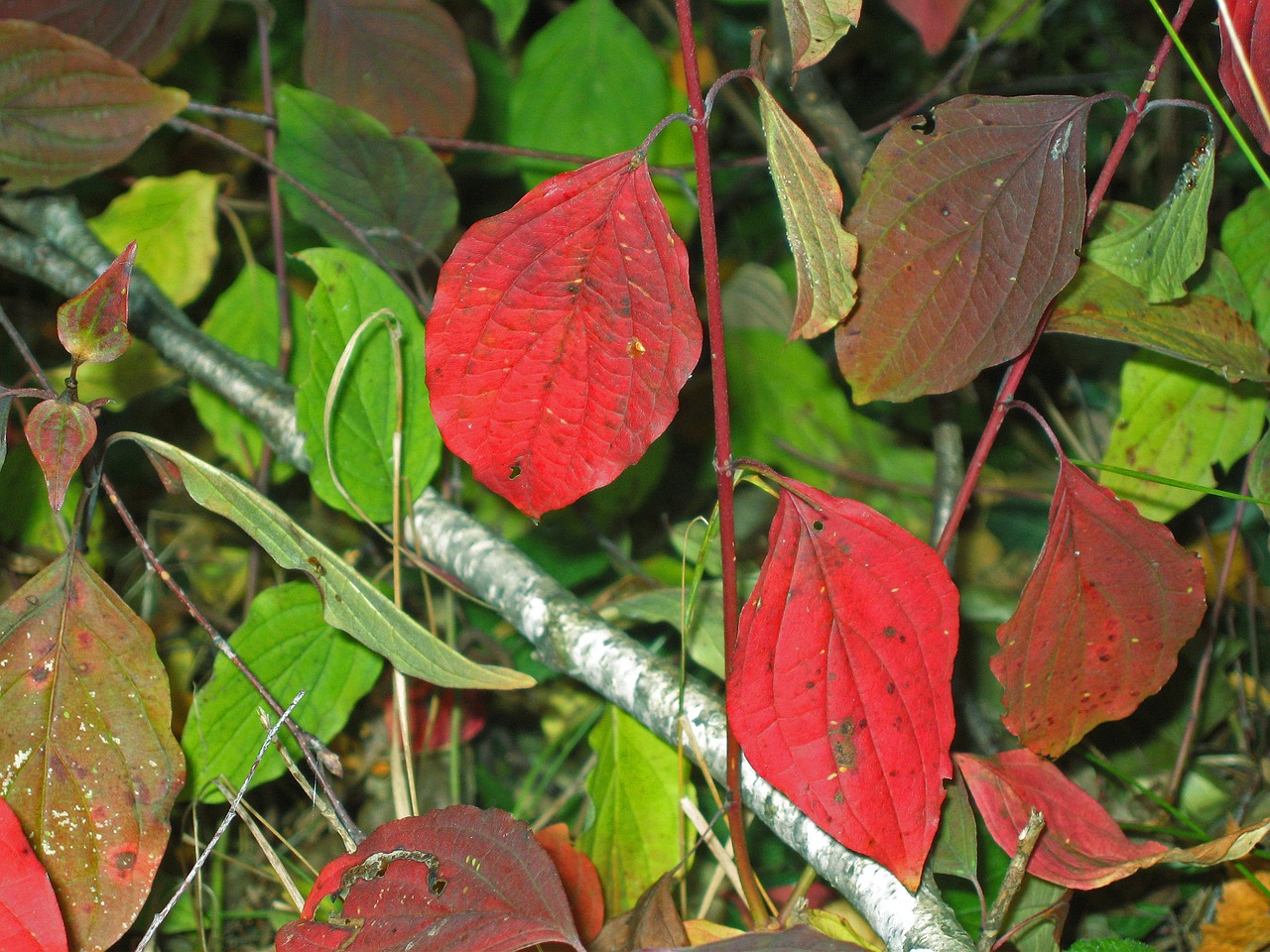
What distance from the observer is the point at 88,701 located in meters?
0.61

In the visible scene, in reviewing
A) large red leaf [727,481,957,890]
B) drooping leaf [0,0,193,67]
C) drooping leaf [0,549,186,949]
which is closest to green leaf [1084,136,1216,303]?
large red leaf [727,481,957,890]

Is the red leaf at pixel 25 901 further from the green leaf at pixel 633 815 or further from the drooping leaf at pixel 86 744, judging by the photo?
the green leaf at pixel 633 815

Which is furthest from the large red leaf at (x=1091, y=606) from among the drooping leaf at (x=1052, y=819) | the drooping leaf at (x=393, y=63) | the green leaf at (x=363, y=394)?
the drooping leaf at (x=393, y=63)

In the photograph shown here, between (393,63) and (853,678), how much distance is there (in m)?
0.78

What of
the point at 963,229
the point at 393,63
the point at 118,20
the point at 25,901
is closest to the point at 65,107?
the point at 118,20

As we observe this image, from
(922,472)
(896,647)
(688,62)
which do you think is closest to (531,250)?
(688,62)

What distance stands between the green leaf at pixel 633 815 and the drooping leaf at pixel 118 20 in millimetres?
775

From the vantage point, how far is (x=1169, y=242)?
0.59m

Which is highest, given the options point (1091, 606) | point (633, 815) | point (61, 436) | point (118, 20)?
point (118, 20)

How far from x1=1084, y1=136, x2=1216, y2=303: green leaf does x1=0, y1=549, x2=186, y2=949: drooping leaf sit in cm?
70

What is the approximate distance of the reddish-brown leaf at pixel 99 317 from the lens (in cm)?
55

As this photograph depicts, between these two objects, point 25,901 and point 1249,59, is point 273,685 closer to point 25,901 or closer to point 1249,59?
point 25,901

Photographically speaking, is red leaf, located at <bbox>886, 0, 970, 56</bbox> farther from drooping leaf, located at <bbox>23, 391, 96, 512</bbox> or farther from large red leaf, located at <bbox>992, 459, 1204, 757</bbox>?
drooping leaf, located at <bbox>23, 391, 96, 512</bbox>

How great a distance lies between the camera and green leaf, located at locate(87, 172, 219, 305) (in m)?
0.98
